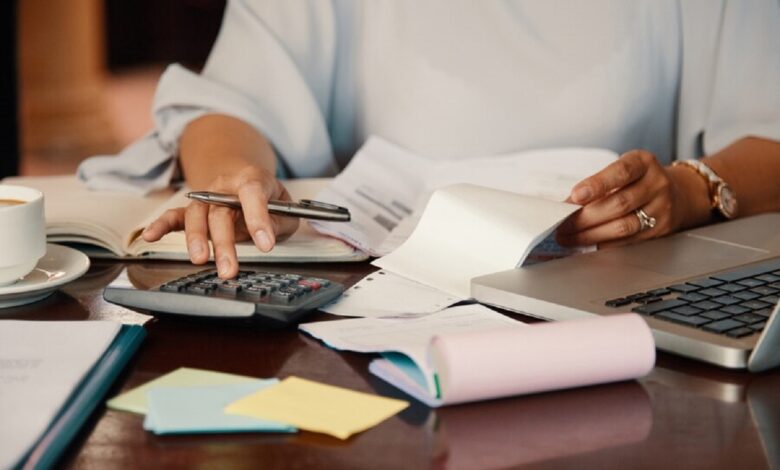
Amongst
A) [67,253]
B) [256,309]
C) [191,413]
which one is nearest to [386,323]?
[256,309]

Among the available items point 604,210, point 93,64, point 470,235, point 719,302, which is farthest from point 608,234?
point 93,64

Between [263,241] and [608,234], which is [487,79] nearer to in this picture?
[608,234]

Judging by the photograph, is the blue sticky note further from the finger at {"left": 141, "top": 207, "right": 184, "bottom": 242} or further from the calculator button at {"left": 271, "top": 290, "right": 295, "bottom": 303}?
the finger at {"left": 141, "top": 207, "right": 184, "bottom": 242}

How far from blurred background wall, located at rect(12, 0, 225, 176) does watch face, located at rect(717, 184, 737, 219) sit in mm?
4199

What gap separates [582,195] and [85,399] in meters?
0.59

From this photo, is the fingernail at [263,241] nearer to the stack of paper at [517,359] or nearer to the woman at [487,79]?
the stack of paper at [517,359]

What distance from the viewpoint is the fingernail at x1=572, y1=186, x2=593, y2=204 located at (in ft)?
3.65

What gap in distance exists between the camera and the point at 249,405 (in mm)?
686

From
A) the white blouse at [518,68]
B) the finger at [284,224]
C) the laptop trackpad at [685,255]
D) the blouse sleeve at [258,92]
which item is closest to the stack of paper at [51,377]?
the finger at [284,224]

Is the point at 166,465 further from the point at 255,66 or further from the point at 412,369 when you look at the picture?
the point at 255,66

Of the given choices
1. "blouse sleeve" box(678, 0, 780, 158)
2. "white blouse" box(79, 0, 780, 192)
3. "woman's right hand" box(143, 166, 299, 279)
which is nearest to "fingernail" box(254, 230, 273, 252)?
"woman's right hand" box(143, 166, 299, 279)

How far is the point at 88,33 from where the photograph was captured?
6.65m

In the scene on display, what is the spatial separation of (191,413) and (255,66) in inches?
37.2

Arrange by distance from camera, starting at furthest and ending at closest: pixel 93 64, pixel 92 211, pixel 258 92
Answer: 1. pixel 93 64
2. pixel 258 92
3. pixel 92 211
